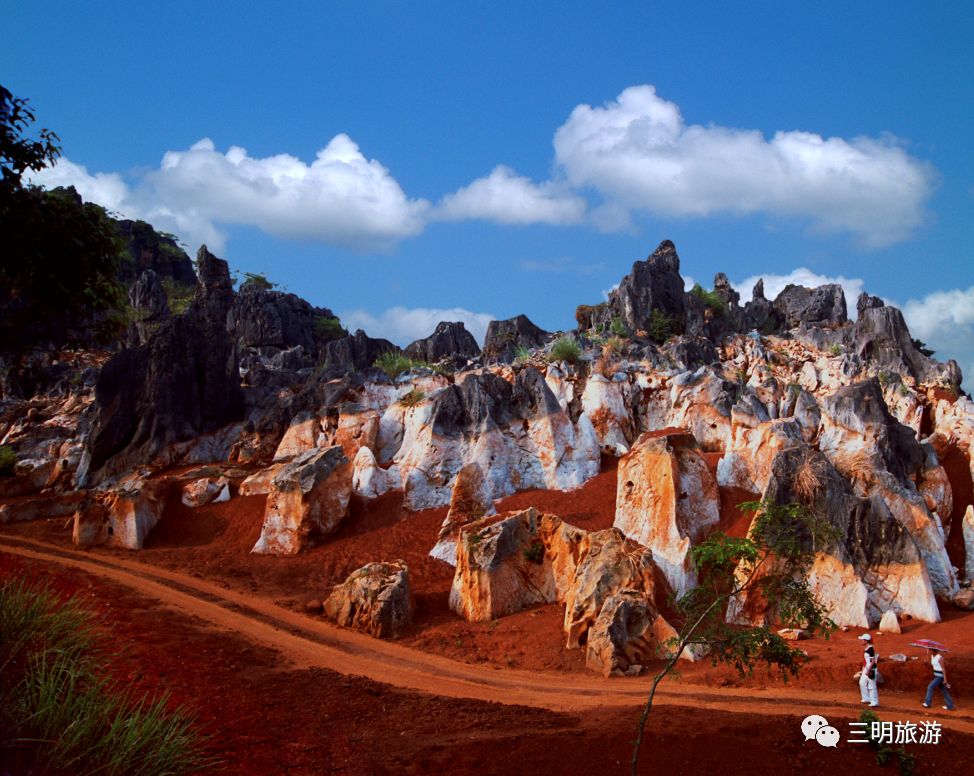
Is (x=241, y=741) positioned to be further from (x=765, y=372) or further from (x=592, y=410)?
(x=765, y=372)

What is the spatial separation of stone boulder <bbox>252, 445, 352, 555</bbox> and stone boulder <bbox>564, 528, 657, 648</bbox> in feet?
31.6

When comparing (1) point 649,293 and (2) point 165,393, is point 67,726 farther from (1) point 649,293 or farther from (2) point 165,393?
(1) point 649,293

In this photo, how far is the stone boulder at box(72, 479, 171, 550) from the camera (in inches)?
892

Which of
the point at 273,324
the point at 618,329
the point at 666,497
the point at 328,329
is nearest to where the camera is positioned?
the point at 666,497

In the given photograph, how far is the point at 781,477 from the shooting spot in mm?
16141

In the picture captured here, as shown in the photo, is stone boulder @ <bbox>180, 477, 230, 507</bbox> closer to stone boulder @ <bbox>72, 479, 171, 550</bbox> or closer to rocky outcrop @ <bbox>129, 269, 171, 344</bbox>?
stone boulder @ <bbox>72, 479, 171, 550</bbox>

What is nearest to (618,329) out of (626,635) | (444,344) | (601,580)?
(444,344)

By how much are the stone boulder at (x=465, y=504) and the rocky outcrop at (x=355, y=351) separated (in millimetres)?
22124

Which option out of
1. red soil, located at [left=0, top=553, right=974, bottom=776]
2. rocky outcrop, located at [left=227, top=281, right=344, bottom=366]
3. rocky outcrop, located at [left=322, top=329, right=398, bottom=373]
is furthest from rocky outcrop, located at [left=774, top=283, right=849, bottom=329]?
red soil, located at [left=0, top=553, right=974, bottom=776]

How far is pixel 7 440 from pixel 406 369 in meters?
20.1

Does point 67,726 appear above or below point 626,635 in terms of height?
above

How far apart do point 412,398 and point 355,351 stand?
18.9m

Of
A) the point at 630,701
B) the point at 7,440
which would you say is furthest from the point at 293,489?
the point at 7,440

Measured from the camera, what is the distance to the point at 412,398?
1066 inches
